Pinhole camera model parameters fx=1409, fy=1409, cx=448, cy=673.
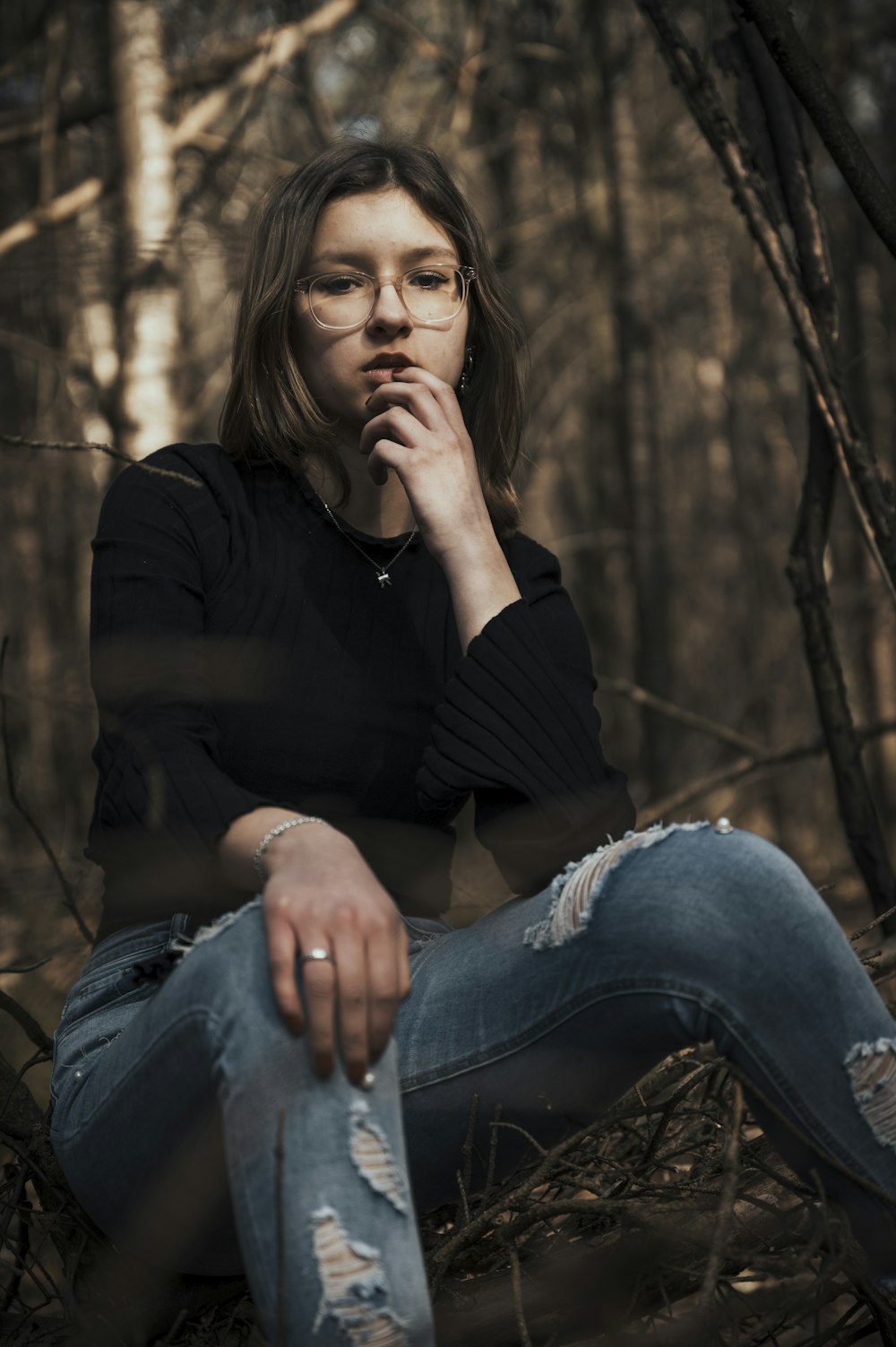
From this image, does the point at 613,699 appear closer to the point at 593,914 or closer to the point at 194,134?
the point at 194,134

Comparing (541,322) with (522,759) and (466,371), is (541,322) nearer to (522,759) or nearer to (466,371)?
(466,371)

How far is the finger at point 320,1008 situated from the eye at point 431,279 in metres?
1.17

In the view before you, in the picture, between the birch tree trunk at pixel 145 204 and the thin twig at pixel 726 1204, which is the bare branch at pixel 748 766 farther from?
the birch tree trunk at pixel 145 204

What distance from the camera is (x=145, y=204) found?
4.81 meters

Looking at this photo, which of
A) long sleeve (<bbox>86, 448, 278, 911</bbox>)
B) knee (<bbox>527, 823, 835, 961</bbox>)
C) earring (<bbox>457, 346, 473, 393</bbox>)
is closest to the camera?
knee (<bbox>527, 823, 835, 961</bbox>)

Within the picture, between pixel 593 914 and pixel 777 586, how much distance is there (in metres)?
7.83

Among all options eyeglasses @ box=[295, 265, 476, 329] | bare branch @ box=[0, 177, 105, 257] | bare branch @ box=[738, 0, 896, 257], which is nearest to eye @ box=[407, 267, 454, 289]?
eyeglasses @ box=[295, 265, 476, 329]

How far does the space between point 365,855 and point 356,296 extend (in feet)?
2.78

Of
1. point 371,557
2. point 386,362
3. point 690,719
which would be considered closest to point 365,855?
point 371,557

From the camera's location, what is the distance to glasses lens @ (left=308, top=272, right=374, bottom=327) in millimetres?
2146

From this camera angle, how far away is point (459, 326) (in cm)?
223

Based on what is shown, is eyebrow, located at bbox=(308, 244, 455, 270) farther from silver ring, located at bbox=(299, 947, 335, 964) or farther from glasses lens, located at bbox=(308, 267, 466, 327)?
silver ring, located at bbox=(299, 947, 335, 964)

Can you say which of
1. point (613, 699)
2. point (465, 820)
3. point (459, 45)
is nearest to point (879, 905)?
point (465, 820)

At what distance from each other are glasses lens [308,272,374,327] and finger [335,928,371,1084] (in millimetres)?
1082
